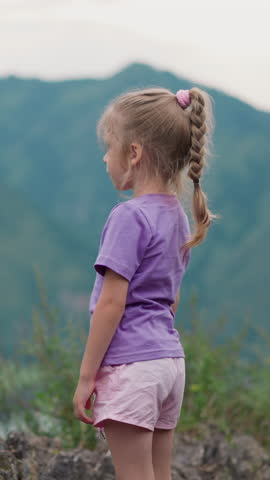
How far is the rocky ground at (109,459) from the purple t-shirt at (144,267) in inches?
30.1

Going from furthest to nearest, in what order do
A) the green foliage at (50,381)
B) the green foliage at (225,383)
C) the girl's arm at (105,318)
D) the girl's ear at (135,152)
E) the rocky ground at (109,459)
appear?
the green foliage at (225,383) → the green foliage at (50,381) → the rocky ground at (109,459) → the girl's ear at (135,152) → the girl's arm at (105,318)

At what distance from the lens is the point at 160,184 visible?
8.36ft

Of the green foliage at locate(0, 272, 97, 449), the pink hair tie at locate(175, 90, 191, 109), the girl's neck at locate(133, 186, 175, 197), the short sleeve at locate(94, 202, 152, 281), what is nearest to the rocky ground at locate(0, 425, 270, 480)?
the green foliage at locate(0, 272, 97, 449)

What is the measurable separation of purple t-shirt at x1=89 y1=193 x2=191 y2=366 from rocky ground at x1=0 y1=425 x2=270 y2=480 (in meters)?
0.77

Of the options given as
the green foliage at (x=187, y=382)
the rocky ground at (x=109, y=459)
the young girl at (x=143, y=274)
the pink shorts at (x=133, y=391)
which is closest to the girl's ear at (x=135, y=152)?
the young girl at (x=143, y=274)

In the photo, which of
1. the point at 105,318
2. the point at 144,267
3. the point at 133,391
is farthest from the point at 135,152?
the point at 133,391

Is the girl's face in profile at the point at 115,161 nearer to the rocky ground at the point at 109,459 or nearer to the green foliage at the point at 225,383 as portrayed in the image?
the rocky ground at the point at 109,459

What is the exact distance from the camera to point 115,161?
255cm

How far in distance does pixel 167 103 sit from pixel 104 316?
2.25 feet

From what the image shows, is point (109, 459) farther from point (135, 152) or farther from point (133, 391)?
point (135, 152)

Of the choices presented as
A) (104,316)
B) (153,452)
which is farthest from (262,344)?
(104,316)

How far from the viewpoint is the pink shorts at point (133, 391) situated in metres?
2.37

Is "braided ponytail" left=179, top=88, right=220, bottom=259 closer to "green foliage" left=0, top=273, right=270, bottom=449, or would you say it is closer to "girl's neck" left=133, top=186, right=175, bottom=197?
"girl's neck" left=133, top=186, right=175, bottom=197

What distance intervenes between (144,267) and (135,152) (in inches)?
13.7
